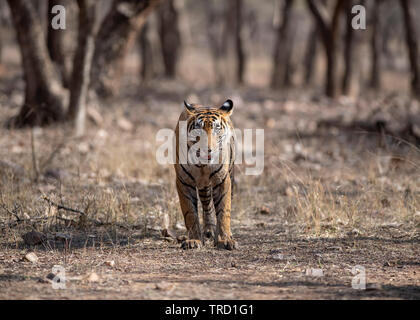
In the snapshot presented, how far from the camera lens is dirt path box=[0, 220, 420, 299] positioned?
169 inches

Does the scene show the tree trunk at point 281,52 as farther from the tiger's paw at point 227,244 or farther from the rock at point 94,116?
the tiger's paw at point 227,244

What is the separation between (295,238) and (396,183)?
8.18 ft

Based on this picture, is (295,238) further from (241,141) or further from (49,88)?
(49,88)

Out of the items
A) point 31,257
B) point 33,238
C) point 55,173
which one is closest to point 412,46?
point 55,173

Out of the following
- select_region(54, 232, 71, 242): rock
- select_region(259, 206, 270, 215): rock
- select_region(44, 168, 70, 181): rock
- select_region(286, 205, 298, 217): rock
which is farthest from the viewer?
select_region(44, 168, 70, 181): rock

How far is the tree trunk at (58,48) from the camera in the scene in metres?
12.0

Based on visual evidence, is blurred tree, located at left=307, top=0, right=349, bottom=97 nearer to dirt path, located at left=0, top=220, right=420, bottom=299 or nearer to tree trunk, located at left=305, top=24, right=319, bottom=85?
tree trunk, located at left=305, top=24, right=319, bottom=85

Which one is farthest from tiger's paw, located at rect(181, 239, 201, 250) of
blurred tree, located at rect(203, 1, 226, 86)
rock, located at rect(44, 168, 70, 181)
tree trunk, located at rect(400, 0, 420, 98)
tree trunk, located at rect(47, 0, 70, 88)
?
blurred tree, located at rect(203, 1, 226, 86)

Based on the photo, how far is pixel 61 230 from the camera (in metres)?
5.89

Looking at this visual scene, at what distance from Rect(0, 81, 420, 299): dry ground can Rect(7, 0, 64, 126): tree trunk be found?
0.34m

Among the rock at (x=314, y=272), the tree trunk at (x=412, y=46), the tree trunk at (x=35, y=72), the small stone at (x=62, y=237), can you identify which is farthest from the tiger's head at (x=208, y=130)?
the tree trunk at (x=412, y=46)

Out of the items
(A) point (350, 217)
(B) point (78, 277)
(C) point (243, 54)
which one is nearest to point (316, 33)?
(C) point (243, 54)

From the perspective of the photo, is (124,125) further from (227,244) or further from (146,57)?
(146,57)
